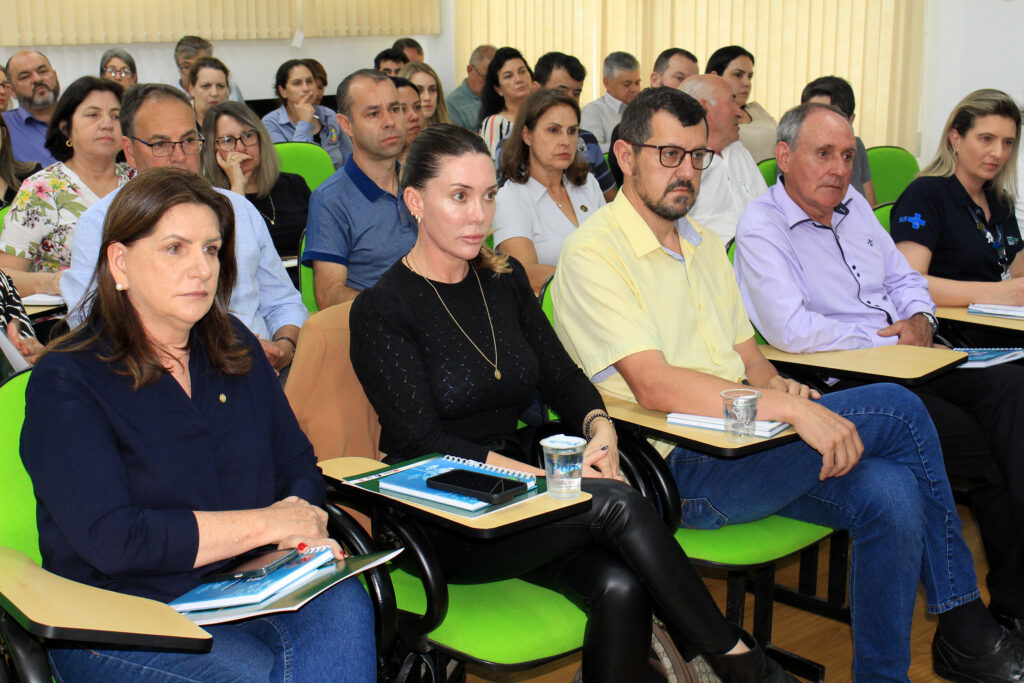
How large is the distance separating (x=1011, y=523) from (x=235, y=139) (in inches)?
122

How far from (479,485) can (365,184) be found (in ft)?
6.12

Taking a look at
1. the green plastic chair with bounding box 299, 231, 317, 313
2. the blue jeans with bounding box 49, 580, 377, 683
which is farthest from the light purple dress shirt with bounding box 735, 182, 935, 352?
the blue jeans with bounding box 49, 580, 377, 683

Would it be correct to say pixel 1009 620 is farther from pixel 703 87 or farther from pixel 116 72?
pixel 116 72

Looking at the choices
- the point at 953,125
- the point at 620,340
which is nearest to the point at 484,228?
the point at 620,340

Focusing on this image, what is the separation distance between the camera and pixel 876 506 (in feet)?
6.72

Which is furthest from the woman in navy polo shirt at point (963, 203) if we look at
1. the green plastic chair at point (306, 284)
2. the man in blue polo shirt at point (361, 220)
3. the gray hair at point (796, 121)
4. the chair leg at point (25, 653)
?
the chair leg at point (25, 653)

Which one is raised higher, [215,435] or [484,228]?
[484,228]

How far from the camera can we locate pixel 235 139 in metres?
3.88

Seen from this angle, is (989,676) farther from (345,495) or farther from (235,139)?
(235,139)

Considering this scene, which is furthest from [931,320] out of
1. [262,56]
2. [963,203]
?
[262,56]

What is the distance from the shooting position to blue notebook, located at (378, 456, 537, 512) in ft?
5.04

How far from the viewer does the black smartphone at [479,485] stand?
5.06ft

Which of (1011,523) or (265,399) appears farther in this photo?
(1011,523)

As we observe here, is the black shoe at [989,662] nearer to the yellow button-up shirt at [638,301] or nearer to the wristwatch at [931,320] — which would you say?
the yellow button-up shirt at [638,301]
